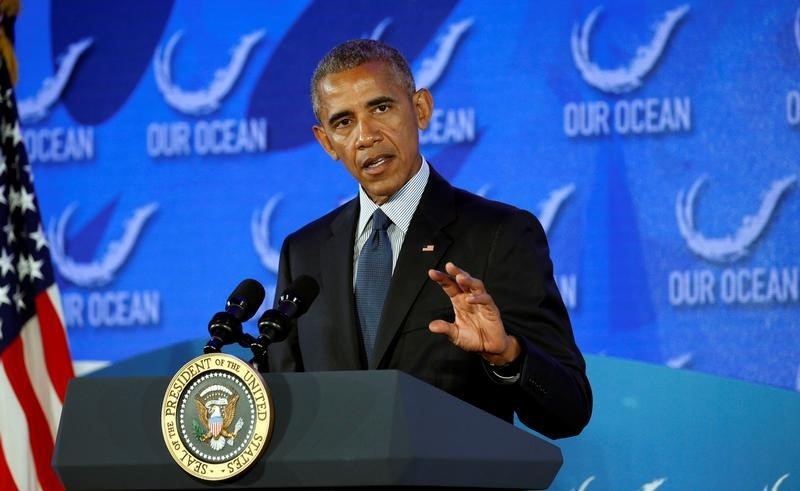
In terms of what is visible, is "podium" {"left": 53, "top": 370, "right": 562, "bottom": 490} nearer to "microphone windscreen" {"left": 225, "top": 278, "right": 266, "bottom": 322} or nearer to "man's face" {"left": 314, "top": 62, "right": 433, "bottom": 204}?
"microphone windscreen" {"left": 225, "top": 278, "right": 266, "bottom": 322}

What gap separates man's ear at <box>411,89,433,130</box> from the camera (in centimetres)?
274

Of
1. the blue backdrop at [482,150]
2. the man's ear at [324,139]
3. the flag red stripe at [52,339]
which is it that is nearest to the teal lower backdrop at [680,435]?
the blue backdrop at [482,150]

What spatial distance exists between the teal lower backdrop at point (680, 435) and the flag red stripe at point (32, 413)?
6.04 ft

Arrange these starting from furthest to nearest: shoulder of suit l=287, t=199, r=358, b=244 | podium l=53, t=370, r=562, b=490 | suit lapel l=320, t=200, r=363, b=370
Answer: shoulder of suit l=287, t=199, r=358, b=244 < suit lapel l=320, t=200, r=363, b=370 < podium l=53, t=370, r=562, b=490

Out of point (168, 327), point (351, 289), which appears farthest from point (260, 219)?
point (351, 289)

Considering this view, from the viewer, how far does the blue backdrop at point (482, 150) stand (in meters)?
3.66

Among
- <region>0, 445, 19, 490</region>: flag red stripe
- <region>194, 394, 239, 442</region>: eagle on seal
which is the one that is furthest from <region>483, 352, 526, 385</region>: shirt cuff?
<region>0, 445, 19, 490</region>: flag red stripe

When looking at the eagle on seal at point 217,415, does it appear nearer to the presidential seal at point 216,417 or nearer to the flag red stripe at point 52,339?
the presidential seal at point 216,417

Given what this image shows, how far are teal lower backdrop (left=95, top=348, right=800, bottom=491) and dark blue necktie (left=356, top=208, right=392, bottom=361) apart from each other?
1394mm

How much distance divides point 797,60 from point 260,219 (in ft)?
6.52

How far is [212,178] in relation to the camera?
13.9ft

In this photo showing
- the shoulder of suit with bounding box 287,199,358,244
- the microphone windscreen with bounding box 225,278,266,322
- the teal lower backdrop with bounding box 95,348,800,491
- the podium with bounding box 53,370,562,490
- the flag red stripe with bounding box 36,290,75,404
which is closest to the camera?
the podium with bounding box 53,370,562,490

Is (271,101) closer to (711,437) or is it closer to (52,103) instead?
(52,103)

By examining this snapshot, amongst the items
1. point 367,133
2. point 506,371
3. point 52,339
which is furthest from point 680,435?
point 52,339
